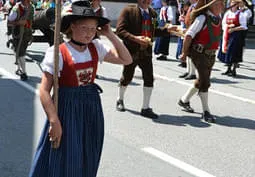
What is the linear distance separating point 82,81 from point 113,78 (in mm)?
6381

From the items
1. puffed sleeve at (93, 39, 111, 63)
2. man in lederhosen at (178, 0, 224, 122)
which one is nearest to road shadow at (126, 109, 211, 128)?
man in lederhosen at (178, 0, 224, 122)

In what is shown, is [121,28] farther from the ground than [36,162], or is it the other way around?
[121,28]

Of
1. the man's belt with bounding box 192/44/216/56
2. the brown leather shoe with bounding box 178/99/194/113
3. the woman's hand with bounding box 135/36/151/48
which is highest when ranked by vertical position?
the woman's hand with bounding box 135/36/151/48

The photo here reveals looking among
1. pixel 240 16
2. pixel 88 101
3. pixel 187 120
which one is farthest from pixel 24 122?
pixel 240 16

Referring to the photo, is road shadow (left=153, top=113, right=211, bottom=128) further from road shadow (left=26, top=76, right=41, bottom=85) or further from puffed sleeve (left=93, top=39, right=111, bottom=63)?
puffed sleeve (left=93, top=39, right=111, bottom=63)

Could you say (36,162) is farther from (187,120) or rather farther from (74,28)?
(187,120)

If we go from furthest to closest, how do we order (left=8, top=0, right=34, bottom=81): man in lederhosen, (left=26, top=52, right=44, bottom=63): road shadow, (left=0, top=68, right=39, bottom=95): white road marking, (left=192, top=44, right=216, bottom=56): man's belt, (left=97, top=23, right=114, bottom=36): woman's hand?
(left=26, top=52, right=44, bottom=63): road shadow, (left=8, top=0, right=34, bottom=81): man in lederhosen, (left=0, top=68, right=39, bottom=95): white road marking, (left=192, top=44, right=216, bottom=56): man's belt, (left=97, top=23, right=114, bottom=36): woman's hand

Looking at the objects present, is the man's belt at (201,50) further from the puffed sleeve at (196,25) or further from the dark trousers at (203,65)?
the puffed sleeve at (196,25)

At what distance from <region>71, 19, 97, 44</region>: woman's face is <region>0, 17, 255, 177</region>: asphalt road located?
6.17ft

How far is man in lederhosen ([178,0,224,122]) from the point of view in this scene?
643cm

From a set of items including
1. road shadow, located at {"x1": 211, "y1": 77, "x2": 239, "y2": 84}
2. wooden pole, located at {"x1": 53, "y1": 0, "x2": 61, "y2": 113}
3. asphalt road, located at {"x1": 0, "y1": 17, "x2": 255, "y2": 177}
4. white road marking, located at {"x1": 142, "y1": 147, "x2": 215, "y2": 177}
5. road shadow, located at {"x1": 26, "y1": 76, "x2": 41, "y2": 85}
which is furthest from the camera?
road shadow, located at {"x1": 211, "y1": 77, "x2": 239, "y2": 84}

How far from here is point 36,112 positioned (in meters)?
6.75

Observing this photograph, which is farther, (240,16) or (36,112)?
(240,16)

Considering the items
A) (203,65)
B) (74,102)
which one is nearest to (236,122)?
(203,65)
